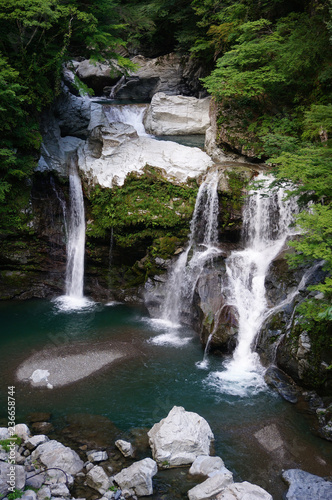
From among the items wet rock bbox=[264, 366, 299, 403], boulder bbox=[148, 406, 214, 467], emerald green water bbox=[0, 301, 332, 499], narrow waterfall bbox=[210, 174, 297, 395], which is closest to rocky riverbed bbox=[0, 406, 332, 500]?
boulder bbox=[148, 406, 214, 467]

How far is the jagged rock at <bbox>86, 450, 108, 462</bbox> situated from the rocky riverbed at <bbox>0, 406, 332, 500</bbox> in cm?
2

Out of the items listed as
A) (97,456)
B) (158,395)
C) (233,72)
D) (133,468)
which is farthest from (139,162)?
(133,468)

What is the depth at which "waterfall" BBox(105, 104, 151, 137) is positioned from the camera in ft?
67.6

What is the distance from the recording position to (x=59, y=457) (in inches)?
264

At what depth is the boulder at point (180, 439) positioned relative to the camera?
7.10 meters

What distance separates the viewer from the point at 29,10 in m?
11.9

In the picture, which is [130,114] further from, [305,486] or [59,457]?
[305,486]

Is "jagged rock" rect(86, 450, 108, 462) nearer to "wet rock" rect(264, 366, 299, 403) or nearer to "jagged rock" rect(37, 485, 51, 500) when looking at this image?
"jagged rock" rect(37, 485, 51, 500)

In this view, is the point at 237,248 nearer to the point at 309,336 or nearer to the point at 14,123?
the point at 309,336

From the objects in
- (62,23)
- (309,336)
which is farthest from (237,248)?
A: (62,23)

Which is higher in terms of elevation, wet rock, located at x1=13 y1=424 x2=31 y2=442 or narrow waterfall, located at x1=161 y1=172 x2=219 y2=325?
narrow waterfall, located at x1=161 y1=172 x2=219 y2=325

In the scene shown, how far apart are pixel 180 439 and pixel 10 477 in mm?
3080

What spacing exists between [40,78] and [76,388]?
1079 centimetres

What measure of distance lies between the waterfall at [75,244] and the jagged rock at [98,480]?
8454 mm
